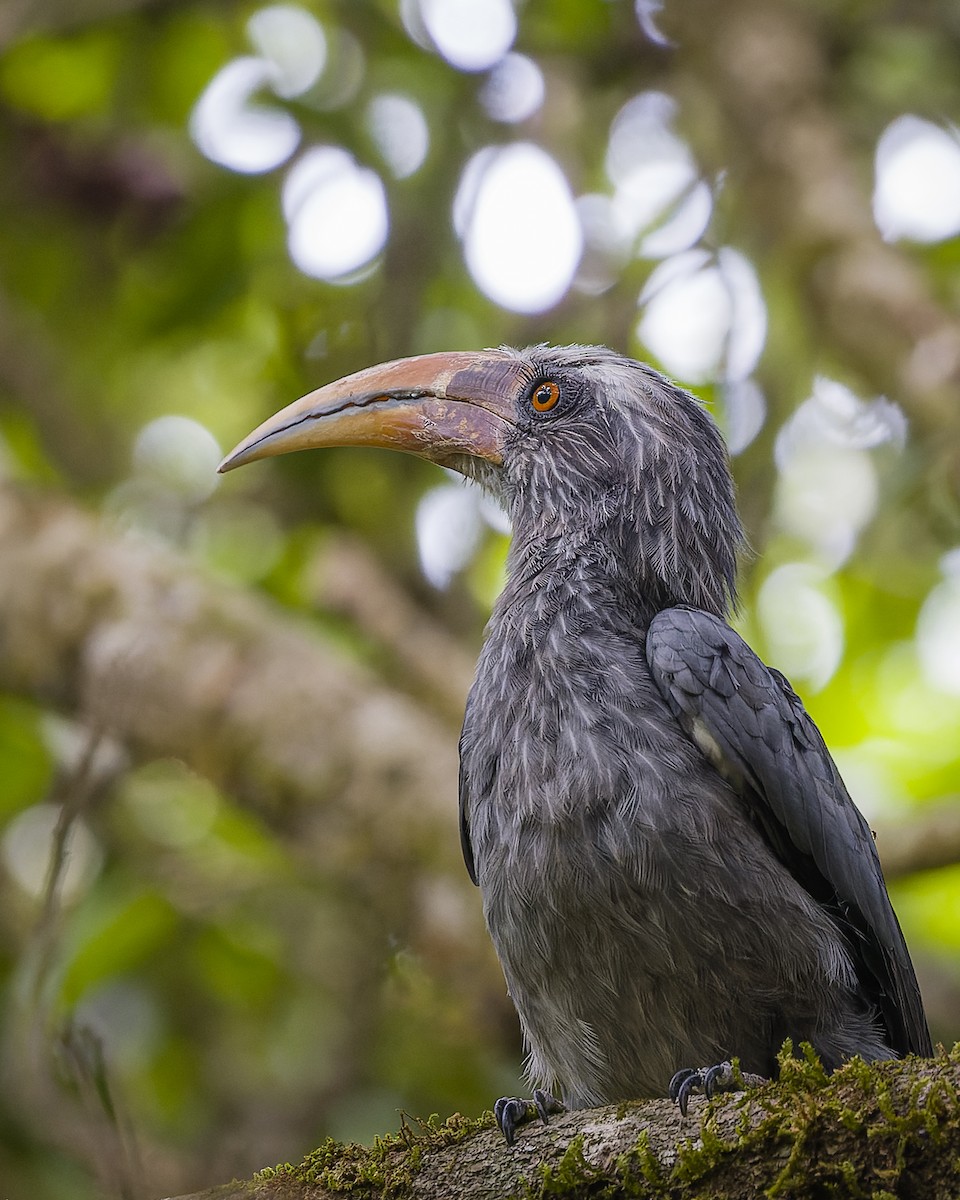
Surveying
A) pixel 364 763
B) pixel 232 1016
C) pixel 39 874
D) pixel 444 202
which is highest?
pixel 444 202

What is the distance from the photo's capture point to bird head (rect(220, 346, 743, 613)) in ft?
14.3

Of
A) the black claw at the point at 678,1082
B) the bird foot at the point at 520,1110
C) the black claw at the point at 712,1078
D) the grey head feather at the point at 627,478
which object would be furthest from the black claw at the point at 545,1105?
the grey head feather at the point at 627,478

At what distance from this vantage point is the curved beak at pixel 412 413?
15.4 ft

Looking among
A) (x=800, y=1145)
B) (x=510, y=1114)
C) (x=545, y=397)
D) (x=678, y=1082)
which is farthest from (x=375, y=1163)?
(x=545, y=397)

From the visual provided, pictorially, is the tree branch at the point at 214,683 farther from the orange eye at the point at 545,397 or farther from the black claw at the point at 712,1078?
the black claw at the point at 712,1078

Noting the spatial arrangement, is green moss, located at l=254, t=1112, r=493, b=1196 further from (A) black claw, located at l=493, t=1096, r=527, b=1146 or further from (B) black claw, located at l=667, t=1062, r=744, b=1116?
(B) black claw, located at l=667, t=1062, r=744, b=1116

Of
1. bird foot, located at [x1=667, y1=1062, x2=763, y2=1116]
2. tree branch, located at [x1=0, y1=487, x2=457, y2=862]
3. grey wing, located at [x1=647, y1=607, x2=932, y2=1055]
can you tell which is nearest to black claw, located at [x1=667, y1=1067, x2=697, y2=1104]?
bird foot, located at [x1=667, y1=1062, x2=763, y2=1116]

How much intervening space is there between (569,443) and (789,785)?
1604 millimetres

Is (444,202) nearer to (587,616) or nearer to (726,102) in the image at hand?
(726,102)

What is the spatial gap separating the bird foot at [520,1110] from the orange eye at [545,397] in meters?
2.37

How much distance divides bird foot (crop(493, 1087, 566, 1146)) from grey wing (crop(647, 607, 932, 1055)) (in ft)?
2.90

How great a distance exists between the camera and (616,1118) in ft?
9.27

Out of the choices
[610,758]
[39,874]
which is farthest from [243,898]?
[610,758]

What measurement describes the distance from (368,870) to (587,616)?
2233 millimetres
